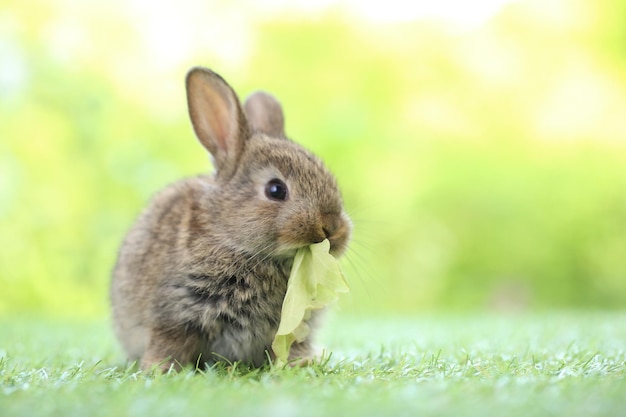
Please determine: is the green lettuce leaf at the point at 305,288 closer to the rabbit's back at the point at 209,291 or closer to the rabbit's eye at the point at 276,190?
the rabbit's back at the point at 209,291

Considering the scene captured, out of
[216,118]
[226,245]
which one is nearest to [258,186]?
[226,245]

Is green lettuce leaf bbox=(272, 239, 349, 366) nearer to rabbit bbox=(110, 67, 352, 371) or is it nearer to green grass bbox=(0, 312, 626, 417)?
rabbit bbox=(110, 67, 352, 371)

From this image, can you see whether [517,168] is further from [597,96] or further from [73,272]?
[73,272]

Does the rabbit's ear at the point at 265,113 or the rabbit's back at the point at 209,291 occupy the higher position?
the rabbit's ear at the point at 265,113

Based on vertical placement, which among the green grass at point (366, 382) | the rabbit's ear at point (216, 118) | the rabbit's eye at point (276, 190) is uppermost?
the rabbit's ear at point (216, 118)

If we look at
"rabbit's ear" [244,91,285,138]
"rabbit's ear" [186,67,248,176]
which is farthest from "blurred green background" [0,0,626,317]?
"rabbit's ear" [186,67,248,176]

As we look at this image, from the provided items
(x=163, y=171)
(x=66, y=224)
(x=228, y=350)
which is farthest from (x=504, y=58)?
(x=228, y=350)

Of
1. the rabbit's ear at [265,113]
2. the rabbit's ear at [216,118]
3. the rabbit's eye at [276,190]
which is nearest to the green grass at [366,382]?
the rabbit's eye at [276,190]

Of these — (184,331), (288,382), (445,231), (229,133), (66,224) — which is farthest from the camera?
(445,231)
